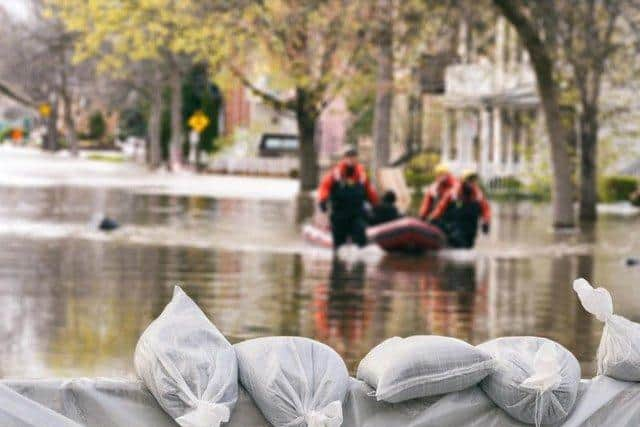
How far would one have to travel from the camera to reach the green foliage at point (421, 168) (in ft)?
177

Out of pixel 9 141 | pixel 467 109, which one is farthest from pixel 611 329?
pixel 9 141

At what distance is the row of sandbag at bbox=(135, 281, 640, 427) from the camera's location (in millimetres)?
5246

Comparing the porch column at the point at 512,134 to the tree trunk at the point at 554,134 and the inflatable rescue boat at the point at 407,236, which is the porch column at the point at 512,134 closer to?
the tree trunk at the point at 554,134

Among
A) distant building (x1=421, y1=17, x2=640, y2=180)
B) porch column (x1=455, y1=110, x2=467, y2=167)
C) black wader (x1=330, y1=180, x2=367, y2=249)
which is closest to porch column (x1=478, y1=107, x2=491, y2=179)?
distant building (x1=421, y1=17, x2=640, y2=180)

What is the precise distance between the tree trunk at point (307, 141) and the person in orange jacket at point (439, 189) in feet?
83.1

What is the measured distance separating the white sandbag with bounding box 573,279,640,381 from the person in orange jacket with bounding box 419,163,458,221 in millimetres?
20888

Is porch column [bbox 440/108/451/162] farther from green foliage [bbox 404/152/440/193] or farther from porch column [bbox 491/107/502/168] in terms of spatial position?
porch column [bbox 491/107/502/168]

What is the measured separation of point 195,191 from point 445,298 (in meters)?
32.3

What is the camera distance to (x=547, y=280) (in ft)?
70.5

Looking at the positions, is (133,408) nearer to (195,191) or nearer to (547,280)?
(547,280)

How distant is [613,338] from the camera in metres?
5.77

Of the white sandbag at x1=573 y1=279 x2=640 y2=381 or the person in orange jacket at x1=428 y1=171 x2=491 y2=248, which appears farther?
the person in orange jacket at x1=428 y1=171 x2=491 y2=248

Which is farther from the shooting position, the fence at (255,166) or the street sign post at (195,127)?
the fence at (255,166)

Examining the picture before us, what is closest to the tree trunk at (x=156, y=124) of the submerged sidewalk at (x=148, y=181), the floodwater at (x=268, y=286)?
the submerged sidewalk at (x=148, y=181)
